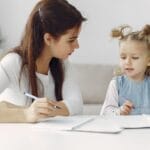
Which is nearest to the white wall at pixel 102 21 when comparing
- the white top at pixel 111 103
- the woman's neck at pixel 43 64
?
the white top at pixel 111 103

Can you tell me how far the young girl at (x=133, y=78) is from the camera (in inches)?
78.2

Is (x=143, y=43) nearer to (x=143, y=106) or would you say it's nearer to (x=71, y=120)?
(x=143, y=106)

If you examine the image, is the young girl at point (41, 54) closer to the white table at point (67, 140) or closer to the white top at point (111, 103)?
the white top at point (111, 103)

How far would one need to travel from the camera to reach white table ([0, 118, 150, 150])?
97 cm

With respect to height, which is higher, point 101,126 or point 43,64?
point 43,64

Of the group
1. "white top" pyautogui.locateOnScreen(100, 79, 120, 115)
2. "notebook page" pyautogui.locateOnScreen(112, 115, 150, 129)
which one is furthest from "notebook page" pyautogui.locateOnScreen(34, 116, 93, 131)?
"white top" pyautogui.locateOnScreen(100, 79, 120, 115)

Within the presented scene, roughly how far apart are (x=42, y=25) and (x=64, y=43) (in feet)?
0.40

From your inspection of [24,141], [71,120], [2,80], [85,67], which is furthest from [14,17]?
[24,141]

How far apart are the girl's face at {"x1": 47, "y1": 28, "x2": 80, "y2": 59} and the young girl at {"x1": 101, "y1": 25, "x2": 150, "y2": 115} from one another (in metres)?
0.43

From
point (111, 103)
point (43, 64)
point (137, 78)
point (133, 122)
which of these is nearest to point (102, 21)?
point (137, 78)

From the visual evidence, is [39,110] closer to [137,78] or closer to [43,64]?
[43,64]

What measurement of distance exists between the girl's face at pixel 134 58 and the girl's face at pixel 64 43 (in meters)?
0.43

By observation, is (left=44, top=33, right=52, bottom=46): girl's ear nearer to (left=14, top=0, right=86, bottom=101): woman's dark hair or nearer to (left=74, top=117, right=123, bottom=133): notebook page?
(left=14, top=0, right=86, bottom=101): woman's dark hair

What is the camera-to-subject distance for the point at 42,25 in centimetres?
163
